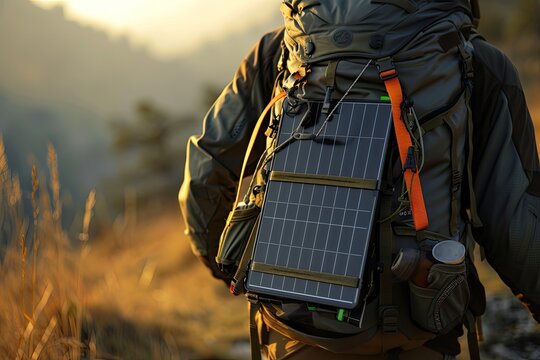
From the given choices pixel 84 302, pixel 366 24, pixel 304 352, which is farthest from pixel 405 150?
pixel 84 302

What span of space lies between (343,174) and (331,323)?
369 mm

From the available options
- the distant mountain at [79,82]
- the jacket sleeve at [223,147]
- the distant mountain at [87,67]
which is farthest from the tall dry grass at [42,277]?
the distant mountain at [87,67]

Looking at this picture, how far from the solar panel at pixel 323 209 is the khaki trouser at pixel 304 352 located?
25cm

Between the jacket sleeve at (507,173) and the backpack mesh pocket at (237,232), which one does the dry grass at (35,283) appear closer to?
the backpack mesh pocket at (237,232)

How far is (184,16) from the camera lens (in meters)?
17.7

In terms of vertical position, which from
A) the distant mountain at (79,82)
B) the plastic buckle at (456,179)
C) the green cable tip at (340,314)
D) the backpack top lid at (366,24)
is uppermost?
the backpack top lid at (366,24)

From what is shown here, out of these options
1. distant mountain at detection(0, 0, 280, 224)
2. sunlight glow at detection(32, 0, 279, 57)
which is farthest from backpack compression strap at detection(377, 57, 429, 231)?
distant mountain at detection(0, 0, 280, 224)

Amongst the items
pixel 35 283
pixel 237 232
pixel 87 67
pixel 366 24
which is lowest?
pixel 87 67

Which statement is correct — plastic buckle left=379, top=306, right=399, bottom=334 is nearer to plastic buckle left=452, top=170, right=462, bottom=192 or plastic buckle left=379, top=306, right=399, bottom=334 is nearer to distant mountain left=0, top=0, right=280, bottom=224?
plastic buckle left=452, top=170, right=462, bottom=192

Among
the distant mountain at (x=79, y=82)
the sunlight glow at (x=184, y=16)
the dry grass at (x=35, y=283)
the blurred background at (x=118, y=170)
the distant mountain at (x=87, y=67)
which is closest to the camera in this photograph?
the dry grass at (x=35, y=283)

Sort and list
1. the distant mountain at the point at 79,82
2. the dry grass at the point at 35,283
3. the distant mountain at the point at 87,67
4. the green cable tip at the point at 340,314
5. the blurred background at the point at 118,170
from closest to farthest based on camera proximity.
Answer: the green cable tip at the point at 340,314
the dry grass at the point at 35,283
the blurred background at the point at 118,170
the distant mountain at the point at 79,82
the distant mountain at the point at 87,67

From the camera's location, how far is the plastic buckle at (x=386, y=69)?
1693 millimetres

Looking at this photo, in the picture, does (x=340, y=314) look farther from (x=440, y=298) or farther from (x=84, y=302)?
(x=84, y=302)

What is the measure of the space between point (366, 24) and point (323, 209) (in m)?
0.48
